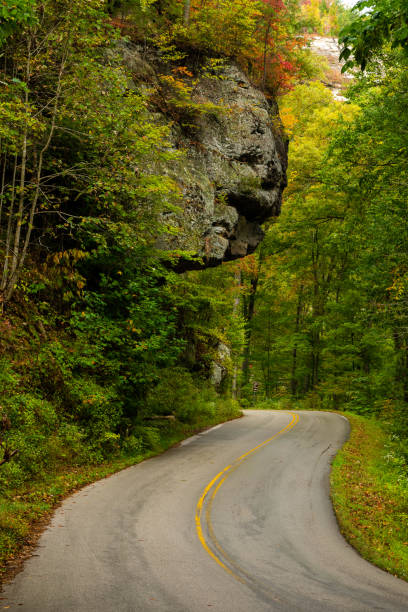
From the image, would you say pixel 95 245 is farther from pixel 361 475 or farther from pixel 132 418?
pixel 361 475

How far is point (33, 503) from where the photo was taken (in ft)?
32.2

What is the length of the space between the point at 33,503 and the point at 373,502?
824cm

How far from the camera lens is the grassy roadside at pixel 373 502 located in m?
8.73

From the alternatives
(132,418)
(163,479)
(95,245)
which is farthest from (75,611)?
(95,245)

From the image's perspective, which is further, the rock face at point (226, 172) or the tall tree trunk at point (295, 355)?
the tall tree trunk at point (295, 355)

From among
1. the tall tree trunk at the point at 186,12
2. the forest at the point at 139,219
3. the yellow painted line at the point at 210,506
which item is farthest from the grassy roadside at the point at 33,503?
the tall tree trunk at the point at 186,12

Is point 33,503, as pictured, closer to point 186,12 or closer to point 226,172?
point 226,172

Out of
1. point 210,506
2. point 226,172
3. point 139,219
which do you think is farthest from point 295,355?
point 210,506

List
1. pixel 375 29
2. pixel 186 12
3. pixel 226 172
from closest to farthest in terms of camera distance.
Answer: pixel 375 29 < pixel 186 12 < pixel 226 172

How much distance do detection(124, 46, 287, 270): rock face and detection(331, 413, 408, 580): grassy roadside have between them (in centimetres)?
925

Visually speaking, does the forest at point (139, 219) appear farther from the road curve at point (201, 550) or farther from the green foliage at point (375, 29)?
the road curve at point (201, 550)

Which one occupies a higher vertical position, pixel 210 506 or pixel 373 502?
pixel 373 502

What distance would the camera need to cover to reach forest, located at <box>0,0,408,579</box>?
10914mm

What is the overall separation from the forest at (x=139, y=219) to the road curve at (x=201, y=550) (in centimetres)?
101
